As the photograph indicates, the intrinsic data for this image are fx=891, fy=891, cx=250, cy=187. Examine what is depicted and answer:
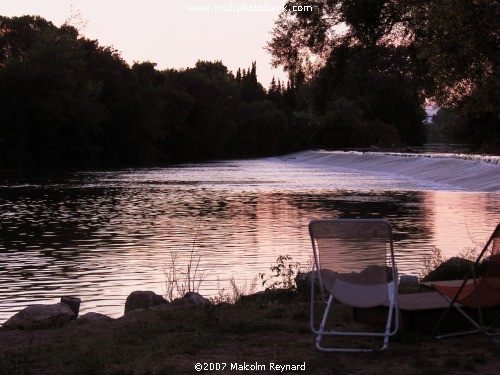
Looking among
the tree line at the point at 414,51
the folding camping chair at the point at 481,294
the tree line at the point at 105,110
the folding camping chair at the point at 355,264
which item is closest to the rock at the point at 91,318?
the folding camping chair at the point at 355,264

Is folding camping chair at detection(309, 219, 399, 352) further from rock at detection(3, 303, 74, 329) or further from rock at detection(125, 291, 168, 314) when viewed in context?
rock at detection(125, 291, 168, 314)

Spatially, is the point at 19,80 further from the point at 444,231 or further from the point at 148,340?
the point at 148,340

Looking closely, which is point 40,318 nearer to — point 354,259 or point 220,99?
point 354,259

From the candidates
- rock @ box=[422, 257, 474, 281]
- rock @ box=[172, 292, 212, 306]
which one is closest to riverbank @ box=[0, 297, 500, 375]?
rock @ box=[172, 292, 212, 306]

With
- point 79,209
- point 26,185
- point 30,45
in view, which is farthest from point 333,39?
point 30,45

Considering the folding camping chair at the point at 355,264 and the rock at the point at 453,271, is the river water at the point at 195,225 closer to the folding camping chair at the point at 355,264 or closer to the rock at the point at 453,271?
the rock at the point at 453,271

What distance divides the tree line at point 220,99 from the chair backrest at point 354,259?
10.7 meters

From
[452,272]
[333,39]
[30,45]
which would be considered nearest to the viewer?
[452,272]

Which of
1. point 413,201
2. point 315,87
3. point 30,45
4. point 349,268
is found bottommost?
point 413,201

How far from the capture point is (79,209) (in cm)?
3228

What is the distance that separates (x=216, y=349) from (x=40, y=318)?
2.84 m

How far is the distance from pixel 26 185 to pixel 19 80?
32320 millimetres

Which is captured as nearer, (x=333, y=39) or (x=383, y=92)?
(x=333, y=39)

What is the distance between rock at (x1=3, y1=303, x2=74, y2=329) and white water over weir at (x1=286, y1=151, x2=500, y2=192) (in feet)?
104
